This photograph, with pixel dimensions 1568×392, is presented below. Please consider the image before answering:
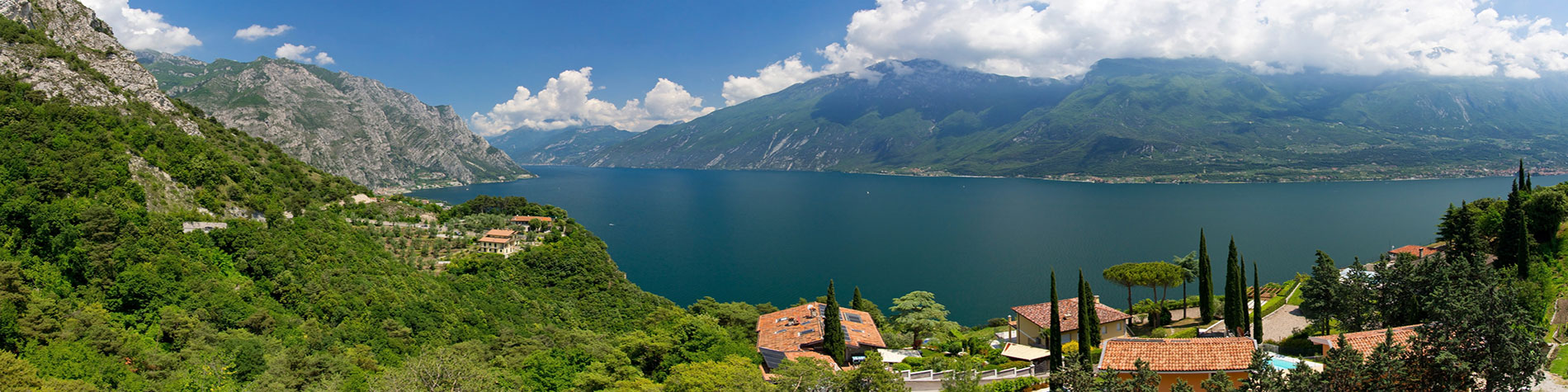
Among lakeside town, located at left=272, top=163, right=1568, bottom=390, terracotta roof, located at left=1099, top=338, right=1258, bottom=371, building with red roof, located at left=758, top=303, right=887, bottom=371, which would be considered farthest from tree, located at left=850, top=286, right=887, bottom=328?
terracotta roof, located at left=1099, top=338, right=1258, bottom=371

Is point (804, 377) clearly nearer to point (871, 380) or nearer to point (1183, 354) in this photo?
point (871, 380)

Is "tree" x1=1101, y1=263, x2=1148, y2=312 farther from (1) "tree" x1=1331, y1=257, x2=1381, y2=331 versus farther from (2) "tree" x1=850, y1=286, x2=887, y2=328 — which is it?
(2) "tree" x1=850, y1=286, x2=887, y2=328

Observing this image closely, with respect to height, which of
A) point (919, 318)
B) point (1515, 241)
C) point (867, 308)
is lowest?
point (867, 308)

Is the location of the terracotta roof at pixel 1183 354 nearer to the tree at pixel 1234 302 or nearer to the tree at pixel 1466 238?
the tree at pixel 1234 302

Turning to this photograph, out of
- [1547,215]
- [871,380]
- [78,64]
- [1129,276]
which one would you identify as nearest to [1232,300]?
[1129,276]

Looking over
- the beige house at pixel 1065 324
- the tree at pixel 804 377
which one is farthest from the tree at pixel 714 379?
the beige house at pixel 1065 324

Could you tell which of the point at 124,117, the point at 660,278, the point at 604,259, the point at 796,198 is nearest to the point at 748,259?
the point at 660,278

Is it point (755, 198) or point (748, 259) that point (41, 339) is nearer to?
point (748, 259)
